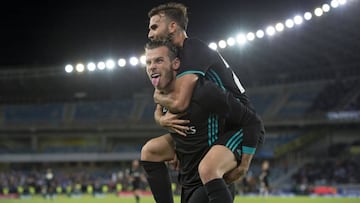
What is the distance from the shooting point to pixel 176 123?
3.81 metres

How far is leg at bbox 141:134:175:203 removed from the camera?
4121mm

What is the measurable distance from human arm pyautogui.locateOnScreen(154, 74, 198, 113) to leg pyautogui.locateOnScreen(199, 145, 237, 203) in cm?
39

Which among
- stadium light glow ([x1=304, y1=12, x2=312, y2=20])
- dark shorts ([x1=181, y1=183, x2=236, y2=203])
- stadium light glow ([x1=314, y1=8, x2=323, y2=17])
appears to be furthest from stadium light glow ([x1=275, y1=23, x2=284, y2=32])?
dark shorts ([x1=181, y1=183, x2=236, y2=203])

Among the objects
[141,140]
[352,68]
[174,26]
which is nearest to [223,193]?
[174,26]

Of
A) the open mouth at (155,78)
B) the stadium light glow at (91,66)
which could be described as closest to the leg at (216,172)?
the open mouth at (155,78)

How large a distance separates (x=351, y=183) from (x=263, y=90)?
13.1 meters

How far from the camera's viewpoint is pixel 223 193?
3.59 metres

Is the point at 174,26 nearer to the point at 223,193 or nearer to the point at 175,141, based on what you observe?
the point at 175,141

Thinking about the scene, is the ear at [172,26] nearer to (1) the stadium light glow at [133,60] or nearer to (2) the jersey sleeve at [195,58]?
(2) the jersey sleeve at [195,58]

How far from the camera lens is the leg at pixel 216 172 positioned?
11.7ft

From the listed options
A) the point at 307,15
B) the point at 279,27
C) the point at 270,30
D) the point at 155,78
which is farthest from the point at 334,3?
the point at 155,78

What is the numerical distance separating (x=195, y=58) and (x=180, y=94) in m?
0.29

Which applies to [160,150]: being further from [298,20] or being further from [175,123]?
[298,20]

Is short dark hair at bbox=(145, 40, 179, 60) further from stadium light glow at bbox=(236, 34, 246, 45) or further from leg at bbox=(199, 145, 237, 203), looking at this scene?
stadium light glow at bbox=(236, 34, 246, 45)
